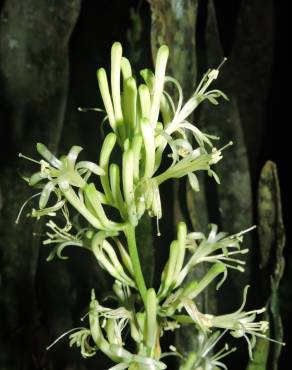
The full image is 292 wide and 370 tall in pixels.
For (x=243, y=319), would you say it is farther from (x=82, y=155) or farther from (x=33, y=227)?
(x=82, y=155)

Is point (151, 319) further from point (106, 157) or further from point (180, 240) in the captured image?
point (106, 157)

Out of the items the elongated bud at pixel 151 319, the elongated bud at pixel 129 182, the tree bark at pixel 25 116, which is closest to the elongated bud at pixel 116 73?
the elongated bud at pixel 129 182

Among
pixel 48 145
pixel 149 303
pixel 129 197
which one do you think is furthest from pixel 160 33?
pixel 149 303

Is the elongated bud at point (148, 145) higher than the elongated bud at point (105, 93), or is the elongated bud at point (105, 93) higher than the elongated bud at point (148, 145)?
the elongated bud at point (105, 93)

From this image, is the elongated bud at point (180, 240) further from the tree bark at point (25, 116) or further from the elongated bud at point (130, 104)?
the tree bark at point (25, 116)

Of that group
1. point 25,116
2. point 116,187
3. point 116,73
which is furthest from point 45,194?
point 25,116

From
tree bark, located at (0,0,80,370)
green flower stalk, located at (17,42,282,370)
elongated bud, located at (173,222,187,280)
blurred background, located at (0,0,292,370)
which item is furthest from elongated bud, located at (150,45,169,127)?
tree bark, located at (0,0,80,370)
